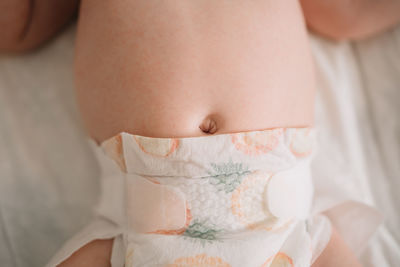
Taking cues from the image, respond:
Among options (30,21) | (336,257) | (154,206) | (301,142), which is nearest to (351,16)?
(301,142)

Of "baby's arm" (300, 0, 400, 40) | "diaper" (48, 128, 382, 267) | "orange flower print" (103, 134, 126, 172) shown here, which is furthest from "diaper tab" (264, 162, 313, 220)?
"baby's arm" (300, 0, 400, 40)

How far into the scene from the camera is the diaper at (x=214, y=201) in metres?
0.79

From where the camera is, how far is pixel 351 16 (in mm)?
1032

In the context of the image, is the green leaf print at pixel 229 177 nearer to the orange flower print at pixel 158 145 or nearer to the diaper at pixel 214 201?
the diaper at pixel 214 201

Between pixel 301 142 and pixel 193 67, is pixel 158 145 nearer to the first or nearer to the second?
pixel 193 67

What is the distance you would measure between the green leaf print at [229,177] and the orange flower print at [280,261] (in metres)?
0.18

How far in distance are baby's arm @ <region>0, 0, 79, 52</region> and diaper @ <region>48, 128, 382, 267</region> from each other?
1.42ft

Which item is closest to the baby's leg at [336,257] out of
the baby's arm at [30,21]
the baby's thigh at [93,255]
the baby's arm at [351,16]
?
the baby's thigh at [93,255]

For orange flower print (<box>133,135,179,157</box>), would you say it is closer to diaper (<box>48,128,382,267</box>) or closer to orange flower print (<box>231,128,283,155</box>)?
diaper (<box>48,128,382,267</box>)

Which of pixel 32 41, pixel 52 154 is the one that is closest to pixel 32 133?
pixel 52 154

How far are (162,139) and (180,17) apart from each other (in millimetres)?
278

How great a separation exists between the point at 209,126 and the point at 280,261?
35 cm

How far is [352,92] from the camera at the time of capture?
3.82ft

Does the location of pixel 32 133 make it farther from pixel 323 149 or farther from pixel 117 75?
pixel 323 149
